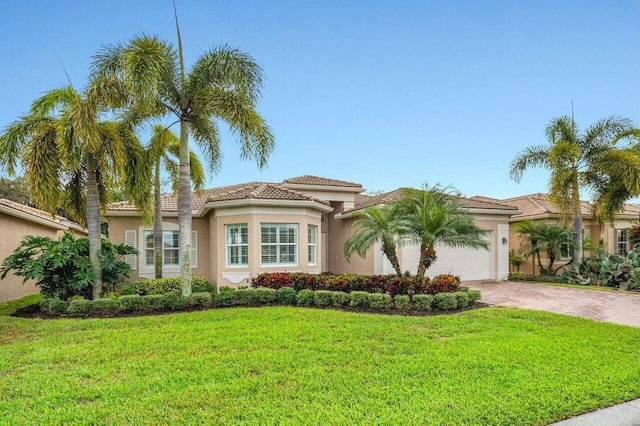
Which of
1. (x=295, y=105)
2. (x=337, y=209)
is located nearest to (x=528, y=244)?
(x=337, y=209)

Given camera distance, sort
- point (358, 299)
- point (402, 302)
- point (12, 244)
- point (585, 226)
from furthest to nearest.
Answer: point (585, 226)
point (12, 244)
point (358, 299)
point (402, 302)

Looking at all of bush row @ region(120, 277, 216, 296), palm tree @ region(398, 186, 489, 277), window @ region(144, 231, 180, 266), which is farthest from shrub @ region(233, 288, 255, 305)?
window @ region(144, 231, 180, 266)

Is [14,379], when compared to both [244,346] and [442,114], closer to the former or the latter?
[244,346]

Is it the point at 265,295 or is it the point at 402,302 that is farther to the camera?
the point at 265,295

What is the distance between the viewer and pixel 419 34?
1350 cm

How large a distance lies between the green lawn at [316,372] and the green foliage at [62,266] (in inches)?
97.8

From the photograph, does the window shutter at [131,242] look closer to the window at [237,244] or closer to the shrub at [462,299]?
the window at [237,244]

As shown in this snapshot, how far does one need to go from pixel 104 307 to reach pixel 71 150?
15.6 ft

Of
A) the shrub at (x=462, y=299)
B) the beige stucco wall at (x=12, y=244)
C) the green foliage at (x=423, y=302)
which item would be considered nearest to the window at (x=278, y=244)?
the green foliage at (x=423, y=302)

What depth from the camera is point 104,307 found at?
10.2m

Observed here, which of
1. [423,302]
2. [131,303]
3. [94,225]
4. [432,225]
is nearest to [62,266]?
[94,225]

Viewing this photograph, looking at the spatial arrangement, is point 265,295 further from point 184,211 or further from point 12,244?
point 12,244

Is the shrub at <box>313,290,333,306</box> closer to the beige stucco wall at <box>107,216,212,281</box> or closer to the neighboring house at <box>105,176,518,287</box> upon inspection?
the neighboring house at <box>105,176,518,287</box>

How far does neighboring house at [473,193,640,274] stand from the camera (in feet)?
67.9
